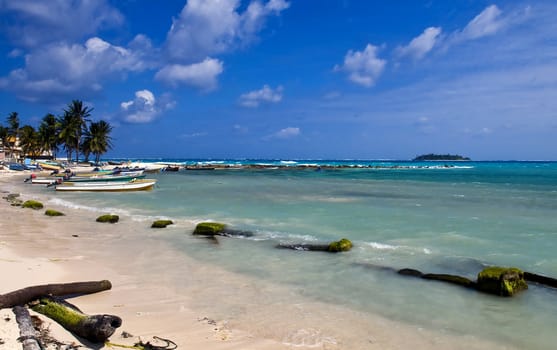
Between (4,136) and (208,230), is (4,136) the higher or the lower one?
the higher one

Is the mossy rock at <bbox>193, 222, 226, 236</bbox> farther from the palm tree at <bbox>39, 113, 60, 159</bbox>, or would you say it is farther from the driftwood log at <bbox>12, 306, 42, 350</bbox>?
the palm tree at <bbox>39, 113, 60, 159</bbox>

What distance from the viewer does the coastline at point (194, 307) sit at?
19.1 ft

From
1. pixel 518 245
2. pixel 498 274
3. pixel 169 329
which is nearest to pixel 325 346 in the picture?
pixel 169 329

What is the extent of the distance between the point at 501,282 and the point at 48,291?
28.6 ft

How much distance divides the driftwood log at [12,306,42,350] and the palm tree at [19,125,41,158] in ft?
276

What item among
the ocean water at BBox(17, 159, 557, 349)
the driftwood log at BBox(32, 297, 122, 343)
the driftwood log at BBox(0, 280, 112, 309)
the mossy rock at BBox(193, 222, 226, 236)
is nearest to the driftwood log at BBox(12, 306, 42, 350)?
the driftwood log at BBox(0, 280, 112, 309)

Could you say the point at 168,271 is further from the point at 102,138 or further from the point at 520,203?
the point at 102,138

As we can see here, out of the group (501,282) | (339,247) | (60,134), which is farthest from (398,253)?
(60,134)

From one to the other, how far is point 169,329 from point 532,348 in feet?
18.3

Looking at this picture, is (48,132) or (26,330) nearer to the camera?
(26,330)

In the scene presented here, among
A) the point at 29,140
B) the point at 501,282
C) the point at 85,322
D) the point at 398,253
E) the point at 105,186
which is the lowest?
the point at 398,253

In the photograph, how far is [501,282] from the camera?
8.41 metres

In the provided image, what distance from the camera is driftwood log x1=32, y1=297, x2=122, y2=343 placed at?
4.94 metres

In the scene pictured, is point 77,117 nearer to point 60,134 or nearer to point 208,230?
point 60,134
